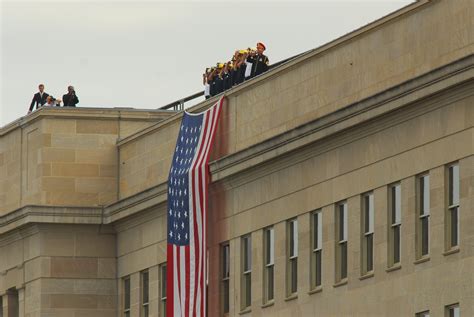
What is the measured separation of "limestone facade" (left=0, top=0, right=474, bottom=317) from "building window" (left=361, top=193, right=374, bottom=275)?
114 mm

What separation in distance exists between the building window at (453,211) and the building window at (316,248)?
330 inches

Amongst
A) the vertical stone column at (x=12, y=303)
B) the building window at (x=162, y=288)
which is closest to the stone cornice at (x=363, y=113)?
the building window at (x=162, y=288)

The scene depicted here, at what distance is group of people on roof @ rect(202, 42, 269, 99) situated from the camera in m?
87.7

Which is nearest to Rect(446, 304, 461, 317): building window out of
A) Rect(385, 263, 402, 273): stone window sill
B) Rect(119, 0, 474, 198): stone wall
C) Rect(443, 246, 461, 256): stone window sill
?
Rect(443, 246, 461, 256): stone window sill

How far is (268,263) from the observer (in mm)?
85562

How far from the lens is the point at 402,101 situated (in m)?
75.3

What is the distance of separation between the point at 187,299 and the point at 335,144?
37.1ft

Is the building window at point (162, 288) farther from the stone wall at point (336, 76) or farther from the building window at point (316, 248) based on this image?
the building window at point (316, 248)

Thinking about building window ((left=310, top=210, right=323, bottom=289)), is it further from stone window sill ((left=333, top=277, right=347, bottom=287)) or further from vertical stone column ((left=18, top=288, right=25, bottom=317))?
vertical stone column ((left=18, top=288, right=25, bottom=317))

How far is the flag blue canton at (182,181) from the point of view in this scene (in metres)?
89.5

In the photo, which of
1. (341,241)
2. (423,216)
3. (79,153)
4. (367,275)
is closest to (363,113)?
(423,216)

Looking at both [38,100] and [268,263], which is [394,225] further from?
[38,100]

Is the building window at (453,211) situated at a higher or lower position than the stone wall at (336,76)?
lower

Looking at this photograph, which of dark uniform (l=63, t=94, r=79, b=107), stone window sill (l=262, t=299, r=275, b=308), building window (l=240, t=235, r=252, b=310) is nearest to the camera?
stone window sill (l=262, t=299, r=275, b=308)
